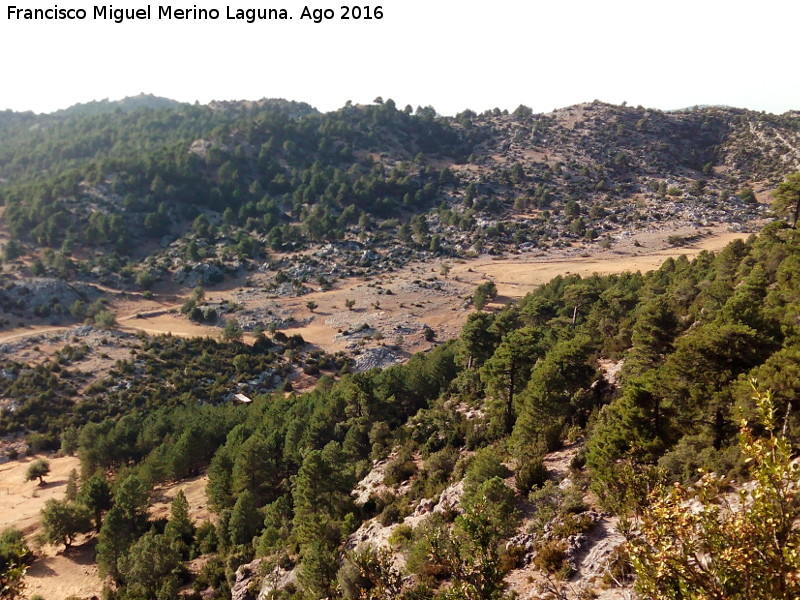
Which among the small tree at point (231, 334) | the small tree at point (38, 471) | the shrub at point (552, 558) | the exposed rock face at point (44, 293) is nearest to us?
the shrub at point (552, 558)

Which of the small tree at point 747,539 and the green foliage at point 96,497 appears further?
the green foliage at point 96,497

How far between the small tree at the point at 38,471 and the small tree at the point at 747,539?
68096mm

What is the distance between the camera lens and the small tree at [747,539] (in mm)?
7056

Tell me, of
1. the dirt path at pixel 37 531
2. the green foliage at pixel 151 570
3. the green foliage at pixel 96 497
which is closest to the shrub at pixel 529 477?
the green foliage at pixel 151 570

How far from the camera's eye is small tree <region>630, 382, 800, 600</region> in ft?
23.2

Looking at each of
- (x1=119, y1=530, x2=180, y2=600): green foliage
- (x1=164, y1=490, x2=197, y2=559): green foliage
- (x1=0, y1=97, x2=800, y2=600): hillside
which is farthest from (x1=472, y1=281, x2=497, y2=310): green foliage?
(x1=119, y1=530, x2=180, y2=600): green foliage

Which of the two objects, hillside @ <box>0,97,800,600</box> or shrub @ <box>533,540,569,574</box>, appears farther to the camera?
hillside @ <box>0,97,800,600</box>

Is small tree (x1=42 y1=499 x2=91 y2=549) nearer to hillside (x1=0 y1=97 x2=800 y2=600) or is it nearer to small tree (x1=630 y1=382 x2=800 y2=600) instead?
hillside (x1=0 y1=97 x2=800 y2=600)

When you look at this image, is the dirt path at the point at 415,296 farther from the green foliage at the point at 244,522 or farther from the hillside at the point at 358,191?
the green foliage at the point at 244,522

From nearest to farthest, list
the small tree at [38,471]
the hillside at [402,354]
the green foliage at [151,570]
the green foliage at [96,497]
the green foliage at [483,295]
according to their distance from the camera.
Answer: the hillside at [402,354] → the green foliage at [151,570] → the green foliage at [96,497] → the small tree at [38,471] → the green foliage at [483,295]

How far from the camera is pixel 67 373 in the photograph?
76.0 meters

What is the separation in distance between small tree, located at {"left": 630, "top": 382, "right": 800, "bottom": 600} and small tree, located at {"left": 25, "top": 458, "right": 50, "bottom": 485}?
68.1m

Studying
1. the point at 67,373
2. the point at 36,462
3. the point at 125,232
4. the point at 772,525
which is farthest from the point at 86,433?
the point at 125,232

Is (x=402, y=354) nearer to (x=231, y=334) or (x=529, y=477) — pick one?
(x=231, y=334)
